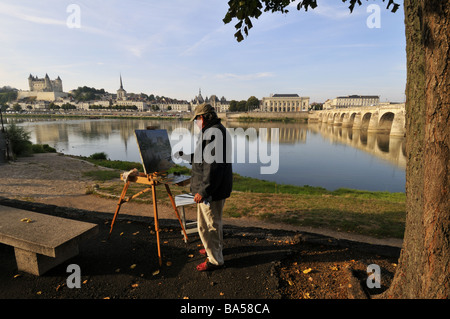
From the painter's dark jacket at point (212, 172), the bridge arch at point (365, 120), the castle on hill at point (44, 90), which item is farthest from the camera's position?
the castle on hill at point (44, 90)

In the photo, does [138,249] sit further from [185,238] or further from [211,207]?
[211,207]

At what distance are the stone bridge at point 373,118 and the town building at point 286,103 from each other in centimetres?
4111

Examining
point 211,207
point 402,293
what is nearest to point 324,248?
point 402,293

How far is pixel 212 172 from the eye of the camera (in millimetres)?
3004

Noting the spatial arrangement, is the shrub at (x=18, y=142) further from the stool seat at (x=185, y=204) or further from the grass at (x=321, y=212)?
the stool seat at (x=185, y=204)

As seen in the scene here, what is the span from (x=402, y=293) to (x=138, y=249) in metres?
3.49

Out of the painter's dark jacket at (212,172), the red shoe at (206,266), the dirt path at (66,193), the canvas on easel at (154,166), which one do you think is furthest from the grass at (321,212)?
the painter's dark jacket at (212,172)

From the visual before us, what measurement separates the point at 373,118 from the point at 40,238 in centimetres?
6038

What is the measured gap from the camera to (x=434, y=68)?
6.00ft

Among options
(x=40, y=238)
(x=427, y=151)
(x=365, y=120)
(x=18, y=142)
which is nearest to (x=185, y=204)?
(x=40, y=238)

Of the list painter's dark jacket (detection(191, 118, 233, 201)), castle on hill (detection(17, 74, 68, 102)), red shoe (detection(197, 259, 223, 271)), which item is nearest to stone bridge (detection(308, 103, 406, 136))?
painter's dark jacket (detection(191, 118, 233, 201))

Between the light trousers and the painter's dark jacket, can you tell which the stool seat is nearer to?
the light trousers

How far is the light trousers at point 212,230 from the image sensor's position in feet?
10.6

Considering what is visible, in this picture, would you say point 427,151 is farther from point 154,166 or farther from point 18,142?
point 18,142
